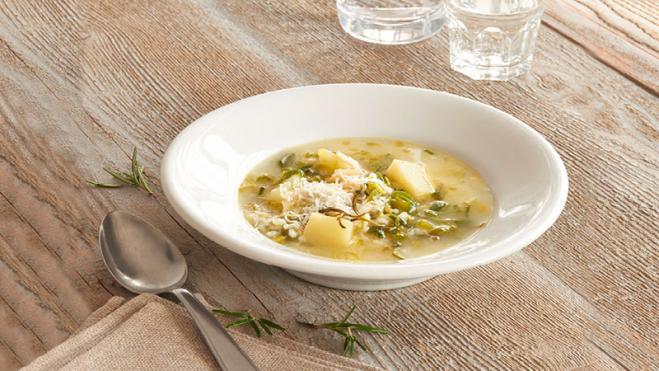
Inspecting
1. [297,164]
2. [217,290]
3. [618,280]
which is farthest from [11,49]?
[618,280]

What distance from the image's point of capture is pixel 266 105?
5.35ft

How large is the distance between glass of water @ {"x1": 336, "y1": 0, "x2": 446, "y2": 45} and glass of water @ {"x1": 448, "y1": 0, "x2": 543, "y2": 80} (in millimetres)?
143

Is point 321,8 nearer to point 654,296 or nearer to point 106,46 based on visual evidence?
point 106,46

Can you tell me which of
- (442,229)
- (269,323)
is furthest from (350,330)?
(442,229)

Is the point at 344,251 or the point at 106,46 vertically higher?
the point at 344,251

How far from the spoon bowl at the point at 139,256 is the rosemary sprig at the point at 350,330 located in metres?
0.21

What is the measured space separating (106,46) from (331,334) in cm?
112

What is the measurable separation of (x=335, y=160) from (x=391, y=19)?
30.9 inches

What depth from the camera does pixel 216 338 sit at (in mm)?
1170

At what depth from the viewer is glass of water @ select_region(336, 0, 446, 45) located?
217 centimetres

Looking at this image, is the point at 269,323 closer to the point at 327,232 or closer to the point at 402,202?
the point at 327,232

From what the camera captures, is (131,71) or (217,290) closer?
(217,290)

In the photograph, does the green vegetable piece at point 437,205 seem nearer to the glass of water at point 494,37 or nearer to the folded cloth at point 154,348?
the folded cloth at point 154,348

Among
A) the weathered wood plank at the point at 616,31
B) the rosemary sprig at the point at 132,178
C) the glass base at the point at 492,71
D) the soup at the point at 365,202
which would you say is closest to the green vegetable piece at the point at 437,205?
the soup at the point at 365,202
